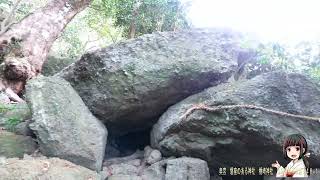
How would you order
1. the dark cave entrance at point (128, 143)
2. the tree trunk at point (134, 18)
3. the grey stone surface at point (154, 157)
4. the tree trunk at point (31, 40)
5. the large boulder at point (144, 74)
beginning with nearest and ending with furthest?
the grey stone surface at point (154, 157)
the large boulder at point (144, 74)
the dark cave entrance at point (128, 143)
the tree trunk at point (31, 40)
the tree trunk at point (134, 18)

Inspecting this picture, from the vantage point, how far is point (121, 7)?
9.56m

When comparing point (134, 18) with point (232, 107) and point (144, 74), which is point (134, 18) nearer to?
point (144, 74)

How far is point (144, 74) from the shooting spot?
4340 millimetres

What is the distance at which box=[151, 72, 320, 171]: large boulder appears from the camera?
12.3ft

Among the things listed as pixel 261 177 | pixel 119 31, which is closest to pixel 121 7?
pixel 119 31

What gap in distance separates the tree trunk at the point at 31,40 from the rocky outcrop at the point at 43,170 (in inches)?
148

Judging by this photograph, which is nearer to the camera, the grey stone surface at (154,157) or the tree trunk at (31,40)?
the grey stone surface at (154,157)

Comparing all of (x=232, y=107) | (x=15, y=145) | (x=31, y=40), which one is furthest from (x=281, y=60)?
(x=31, y=40)

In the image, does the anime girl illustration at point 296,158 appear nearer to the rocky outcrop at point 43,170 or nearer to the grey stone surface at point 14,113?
the rocky outcrop at point 43,170

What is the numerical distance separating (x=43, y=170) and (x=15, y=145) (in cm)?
89

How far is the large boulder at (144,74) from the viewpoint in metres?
4.35

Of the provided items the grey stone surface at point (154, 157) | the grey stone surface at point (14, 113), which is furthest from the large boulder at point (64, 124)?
the grey stone surface at point (14, 113)

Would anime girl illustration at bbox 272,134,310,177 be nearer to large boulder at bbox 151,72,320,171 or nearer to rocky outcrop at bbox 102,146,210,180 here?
large boulder at bbox 151,72,320,171

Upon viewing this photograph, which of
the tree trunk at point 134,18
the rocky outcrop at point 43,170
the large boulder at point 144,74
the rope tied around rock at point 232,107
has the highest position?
the tree trunk at point 134,18
